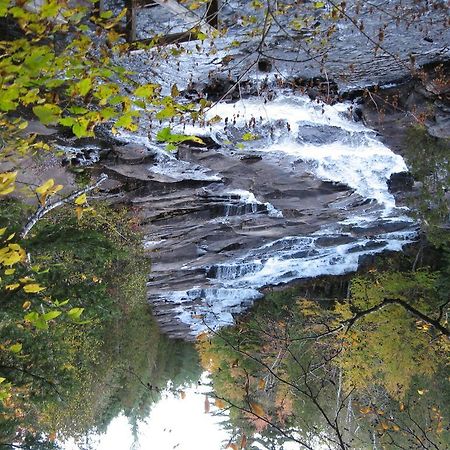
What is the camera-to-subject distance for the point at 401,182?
9672 mm

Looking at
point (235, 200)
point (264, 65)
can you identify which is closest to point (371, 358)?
point (235, 200)

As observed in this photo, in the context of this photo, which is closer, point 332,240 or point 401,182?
point 401,182

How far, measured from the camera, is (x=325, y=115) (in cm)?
859

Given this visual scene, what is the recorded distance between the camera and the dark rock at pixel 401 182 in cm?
952

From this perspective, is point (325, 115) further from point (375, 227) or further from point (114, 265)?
point (114, 265)

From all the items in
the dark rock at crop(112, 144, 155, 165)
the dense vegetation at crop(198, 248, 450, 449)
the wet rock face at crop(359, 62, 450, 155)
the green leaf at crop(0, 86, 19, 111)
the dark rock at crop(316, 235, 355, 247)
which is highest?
the green leaf at crop(0, 86, 19, 111)

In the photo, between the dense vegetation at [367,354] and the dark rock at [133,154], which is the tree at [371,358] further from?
the dark rock at [133,154]

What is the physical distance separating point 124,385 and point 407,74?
40.5ft

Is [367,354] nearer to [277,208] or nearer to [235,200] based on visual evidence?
[277,208]

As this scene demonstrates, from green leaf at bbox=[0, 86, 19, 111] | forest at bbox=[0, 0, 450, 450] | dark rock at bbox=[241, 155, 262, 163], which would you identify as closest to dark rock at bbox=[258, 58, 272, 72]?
forest at bbox=[0, 0, 450, 450]

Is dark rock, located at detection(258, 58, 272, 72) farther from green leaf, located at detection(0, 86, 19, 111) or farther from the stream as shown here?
green leaf, located at detection(0, 86, 19, 111)

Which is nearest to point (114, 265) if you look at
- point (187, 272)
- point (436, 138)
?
point (187, 272)

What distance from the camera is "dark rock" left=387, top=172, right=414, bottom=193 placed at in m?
9.52

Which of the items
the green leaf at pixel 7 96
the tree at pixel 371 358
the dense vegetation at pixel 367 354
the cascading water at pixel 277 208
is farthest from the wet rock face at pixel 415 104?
the green leaf at pixel 7 96
